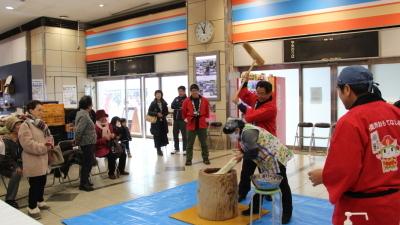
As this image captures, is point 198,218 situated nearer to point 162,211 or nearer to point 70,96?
point 162,211

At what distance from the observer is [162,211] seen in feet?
13.6

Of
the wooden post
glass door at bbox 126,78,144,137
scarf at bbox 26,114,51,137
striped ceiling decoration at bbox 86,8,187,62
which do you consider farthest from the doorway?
the wooden post

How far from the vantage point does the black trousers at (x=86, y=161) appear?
5.13 m

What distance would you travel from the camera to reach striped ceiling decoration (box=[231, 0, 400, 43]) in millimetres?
6633

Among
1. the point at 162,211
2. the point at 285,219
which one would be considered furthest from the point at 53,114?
the point at 285,219

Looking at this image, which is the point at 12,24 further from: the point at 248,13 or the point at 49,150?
the point at 49,150

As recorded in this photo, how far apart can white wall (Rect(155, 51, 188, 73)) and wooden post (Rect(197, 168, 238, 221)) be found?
238 inches

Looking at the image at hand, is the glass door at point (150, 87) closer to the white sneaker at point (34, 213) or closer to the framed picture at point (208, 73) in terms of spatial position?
the framed picture at point (208, 73)

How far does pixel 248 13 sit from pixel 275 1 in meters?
0.67

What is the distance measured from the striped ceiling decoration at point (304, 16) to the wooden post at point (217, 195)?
4.64 m

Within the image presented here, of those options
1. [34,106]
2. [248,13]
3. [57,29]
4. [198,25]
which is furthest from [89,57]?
[34,106]

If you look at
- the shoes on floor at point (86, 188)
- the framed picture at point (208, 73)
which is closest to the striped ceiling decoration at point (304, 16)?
the framed picture at point (208, 73)

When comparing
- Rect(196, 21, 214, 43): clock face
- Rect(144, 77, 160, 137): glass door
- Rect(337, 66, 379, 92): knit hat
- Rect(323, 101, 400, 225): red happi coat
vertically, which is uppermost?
Rect(196, 21, 214, 43): clock face

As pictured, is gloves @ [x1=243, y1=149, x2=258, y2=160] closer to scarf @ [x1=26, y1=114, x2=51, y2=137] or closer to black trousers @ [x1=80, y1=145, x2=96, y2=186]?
scarf @ [x1=26, y1=114, x2=51, y2=137]
